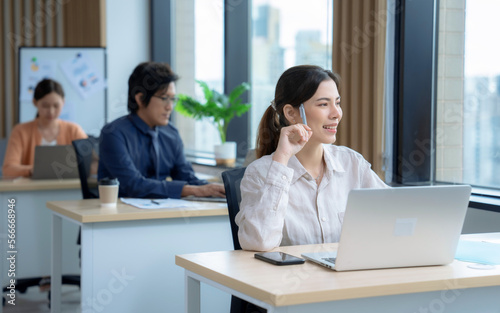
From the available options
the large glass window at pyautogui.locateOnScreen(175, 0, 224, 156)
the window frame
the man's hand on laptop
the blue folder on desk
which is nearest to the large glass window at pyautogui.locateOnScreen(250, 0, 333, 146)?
the large glass window at pyautogui.locateOnScreen(175, 0, 224, 156)

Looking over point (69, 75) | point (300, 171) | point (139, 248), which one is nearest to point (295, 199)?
point (300, 171)

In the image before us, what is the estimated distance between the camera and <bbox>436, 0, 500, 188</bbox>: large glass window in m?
2.89

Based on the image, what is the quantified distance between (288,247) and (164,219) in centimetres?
100

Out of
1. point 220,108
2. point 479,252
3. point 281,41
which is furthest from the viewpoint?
point 281,41

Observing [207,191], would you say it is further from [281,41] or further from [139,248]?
[281,41]

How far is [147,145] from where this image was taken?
3637 millimetres

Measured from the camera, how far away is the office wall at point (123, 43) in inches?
237

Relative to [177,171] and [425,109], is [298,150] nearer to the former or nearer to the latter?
[425,109]

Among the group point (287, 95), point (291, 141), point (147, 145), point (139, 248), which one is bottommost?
point (139, 248)

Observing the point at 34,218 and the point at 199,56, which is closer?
the point at 34,218

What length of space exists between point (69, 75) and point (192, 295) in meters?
4.38

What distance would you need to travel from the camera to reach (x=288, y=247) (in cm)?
205

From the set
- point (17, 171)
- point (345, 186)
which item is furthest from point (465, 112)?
point (17, 171)

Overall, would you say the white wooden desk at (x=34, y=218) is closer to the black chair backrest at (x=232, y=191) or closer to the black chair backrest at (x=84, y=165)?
the black chair backrest at (x=84, y=165)
